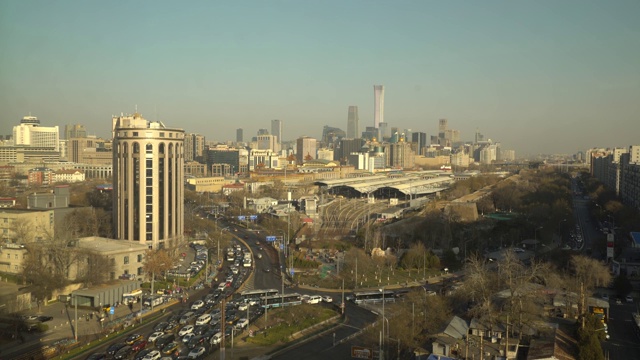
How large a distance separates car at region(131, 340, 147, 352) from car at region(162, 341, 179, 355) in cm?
25

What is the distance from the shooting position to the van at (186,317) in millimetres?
7246

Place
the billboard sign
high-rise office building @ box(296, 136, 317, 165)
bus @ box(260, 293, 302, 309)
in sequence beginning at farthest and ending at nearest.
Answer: high-rise office building @ box(296, 136, 317, 165) → bus @ box(260, 293, 302, 309) → the billboard sign

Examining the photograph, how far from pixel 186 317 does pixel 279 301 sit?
140cm

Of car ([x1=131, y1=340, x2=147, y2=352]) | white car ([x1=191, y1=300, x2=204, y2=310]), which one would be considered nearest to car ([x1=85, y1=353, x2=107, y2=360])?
car ([x1=131, y1=340, x2=147, y2=352])

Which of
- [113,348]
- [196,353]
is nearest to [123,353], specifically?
[113,348]

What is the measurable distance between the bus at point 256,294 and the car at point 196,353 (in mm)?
2152

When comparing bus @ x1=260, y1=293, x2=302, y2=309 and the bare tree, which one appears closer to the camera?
bus @ x1=260, y1=293, x2=302, y2=309

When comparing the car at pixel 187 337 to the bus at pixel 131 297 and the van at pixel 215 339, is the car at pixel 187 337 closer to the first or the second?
the van at pixel 215 339

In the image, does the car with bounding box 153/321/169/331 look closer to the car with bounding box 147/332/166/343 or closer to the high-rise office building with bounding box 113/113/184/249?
the car with bounding box 147/332/166/343

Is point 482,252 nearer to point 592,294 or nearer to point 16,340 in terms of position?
point 592,294

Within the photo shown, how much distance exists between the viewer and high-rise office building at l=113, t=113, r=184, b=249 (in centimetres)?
1110

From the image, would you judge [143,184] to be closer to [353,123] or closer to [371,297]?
[371,297]

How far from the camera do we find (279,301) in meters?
8.17

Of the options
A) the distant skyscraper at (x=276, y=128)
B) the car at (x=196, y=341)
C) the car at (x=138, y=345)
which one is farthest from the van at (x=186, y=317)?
the distant skyscraper at (x=276, y=128)
